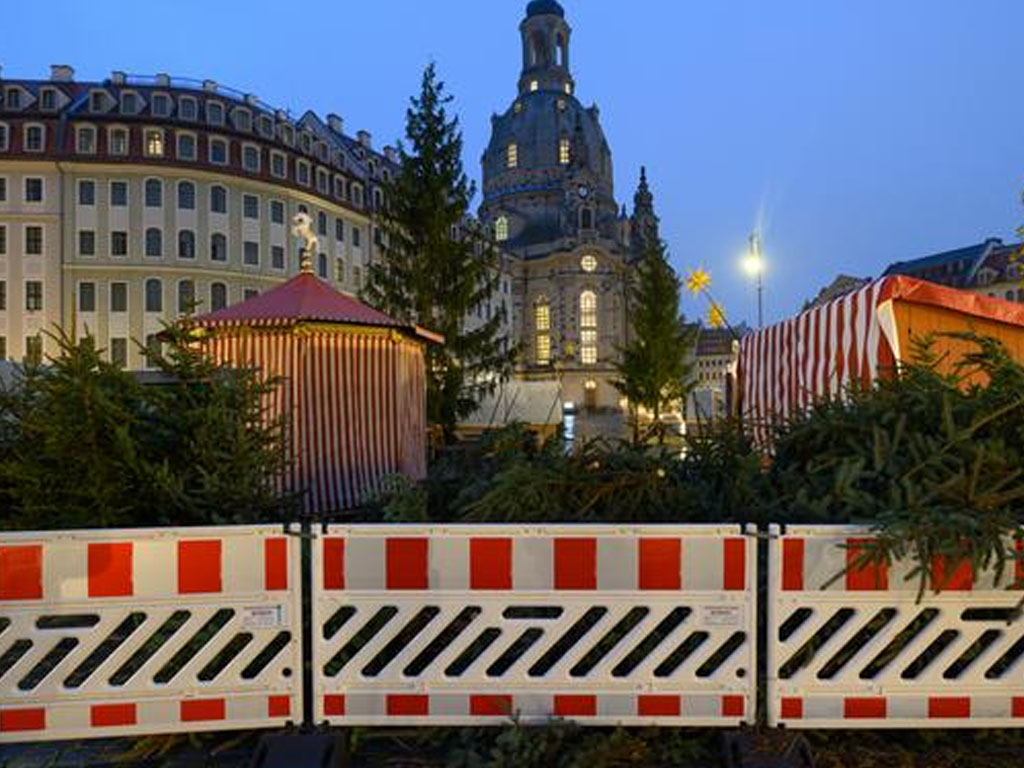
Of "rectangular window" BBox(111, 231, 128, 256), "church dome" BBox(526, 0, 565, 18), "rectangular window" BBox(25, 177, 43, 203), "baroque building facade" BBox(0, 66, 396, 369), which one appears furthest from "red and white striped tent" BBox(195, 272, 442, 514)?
"church dome" BBox(526, 0, 565, 18)

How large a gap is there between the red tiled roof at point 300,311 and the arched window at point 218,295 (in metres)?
39.6

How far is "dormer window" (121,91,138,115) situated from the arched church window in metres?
71.6

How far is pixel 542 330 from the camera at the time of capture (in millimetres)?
106875

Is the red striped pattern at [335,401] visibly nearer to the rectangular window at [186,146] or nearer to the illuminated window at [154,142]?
the rectangular window at [186,146]

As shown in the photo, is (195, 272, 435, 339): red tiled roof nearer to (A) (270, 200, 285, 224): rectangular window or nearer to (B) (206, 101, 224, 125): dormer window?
(A) (270, 200, 285, 224): rectangular window

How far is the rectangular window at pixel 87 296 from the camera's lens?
46125 mm

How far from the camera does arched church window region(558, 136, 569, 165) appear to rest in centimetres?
10972

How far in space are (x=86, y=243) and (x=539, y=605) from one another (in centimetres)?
5188

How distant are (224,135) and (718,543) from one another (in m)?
51.3

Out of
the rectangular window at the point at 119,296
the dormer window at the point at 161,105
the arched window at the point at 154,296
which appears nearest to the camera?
the rectangular window at the point at 119,296

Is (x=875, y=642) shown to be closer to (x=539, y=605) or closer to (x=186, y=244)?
(x=539, y=605)

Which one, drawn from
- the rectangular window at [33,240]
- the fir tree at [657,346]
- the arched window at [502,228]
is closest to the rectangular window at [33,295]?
the rectangular window at [33,240]

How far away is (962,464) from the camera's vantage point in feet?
13.1

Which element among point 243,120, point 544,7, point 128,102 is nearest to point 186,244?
point 243,120
